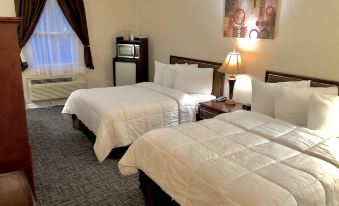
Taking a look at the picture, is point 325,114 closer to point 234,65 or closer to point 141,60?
point 234,65

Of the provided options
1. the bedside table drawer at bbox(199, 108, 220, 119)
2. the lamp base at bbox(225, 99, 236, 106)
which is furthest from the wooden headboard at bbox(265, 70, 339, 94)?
the bedside table drawer at bbox(199, 108, 220, 119)

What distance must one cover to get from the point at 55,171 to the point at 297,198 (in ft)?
7.99

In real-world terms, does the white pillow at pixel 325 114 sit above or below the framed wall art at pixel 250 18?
below

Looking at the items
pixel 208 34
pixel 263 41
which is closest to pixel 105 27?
pixel 208 34

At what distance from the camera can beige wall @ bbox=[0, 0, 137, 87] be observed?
546 centimetres

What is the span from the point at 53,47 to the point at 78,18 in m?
0.71

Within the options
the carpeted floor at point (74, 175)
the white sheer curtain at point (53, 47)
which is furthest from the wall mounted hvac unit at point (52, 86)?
the carpeted floor at point (74, 175)

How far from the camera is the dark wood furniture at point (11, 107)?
1.63 metres

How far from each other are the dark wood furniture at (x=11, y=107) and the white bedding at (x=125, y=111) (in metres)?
1.32

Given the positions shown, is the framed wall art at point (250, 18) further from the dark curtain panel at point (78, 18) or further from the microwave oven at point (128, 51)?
the dark curtain panel at point (78, 18)

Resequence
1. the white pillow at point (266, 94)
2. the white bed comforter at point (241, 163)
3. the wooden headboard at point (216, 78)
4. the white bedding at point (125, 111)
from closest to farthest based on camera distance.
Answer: the white bed comforter at point (241, 163) → the white pillow at point (266, 94) → the white bedding at point (125, 111) → the wooden headboard at point (216, 78)

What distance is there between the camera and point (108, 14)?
5.59 metres

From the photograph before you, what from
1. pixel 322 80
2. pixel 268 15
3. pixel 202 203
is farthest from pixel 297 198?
pixel 268 15

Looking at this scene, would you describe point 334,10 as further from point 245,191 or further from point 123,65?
point 123,65
